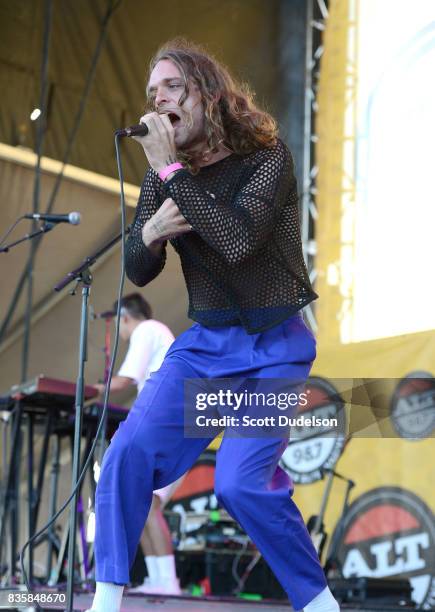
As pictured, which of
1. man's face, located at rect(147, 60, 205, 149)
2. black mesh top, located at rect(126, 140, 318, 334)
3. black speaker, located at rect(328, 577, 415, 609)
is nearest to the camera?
black mesh top, located at rect(126, 140, 318, 334)

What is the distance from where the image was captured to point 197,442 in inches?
95.0

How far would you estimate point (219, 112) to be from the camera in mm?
2588

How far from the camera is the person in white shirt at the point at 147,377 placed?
535 centimetres

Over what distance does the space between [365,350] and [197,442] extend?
359 cm

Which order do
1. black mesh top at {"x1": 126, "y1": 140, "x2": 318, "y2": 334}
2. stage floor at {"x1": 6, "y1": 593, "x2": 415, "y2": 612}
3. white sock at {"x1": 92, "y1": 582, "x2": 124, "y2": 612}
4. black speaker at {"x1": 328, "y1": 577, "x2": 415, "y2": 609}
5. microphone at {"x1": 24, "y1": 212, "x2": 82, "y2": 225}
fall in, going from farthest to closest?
black speaker at {"x1": 328, "y1": 577, "x2": 415, "y2": 609}
stage floor at {"x1": 6, "y1": 593, "x2": 415, "y2": 612}
microphone at {"x1": 24, "y1": 212, "x2": 82, "y2": 225}
black mesh top at {"x1": 126, "y1": 140, "x2": 318, "y2": 334}
white sock at {"x1": 92, "y1": 582, "x2": 124, "y2": 612}

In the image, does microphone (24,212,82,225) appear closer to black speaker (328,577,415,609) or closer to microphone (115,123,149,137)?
microphone (115,123,149,137)

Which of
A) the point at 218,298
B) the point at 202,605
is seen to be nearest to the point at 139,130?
the point at 218,298

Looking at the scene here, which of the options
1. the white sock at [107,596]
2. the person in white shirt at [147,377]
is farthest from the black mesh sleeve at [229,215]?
the person in white shirt at [147,377]

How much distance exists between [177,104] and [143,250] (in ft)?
1.39

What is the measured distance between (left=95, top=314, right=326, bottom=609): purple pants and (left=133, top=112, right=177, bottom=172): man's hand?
48cm

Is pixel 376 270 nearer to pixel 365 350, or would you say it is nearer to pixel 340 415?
pixel 365 350

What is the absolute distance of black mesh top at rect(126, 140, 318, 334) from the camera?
7.59 ft

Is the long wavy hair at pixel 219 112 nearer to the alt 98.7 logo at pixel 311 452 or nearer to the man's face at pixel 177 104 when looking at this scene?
the man's face at pixel 177 104

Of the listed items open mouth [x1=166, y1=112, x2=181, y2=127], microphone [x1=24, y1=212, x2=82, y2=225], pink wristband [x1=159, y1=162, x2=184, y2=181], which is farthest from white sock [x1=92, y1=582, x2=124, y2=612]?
microphone [x1=24, y1=212, x2=82, y2=225]
